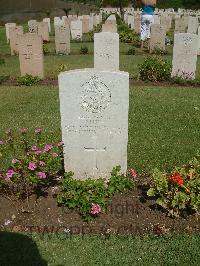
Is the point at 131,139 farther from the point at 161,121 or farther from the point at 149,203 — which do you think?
Answer: the point at 149,203

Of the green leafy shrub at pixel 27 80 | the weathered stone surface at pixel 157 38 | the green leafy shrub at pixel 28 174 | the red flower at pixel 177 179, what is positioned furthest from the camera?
the weathered stone surface at pixel 157 38

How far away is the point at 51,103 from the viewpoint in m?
9.55

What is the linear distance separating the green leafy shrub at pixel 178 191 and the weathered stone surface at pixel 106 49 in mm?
6589

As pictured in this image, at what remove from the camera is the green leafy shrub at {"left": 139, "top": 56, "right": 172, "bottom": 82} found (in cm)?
1171

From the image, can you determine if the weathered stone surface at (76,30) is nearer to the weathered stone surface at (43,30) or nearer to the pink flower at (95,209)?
the weathered stone surface at (43,30)

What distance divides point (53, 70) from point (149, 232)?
9.94 meters

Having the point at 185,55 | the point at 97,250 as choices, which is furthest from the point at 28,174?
the point at 185,55

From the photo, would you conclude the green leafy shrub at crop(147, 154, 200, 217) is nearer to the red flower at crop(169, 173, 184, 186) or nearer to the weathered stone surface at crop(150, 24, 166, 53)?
the red flower at crop(169, 173, 184, 186)

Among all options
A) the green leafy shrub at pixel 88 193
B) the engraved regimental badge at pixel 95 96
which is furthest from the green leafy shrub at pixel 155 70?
the engraved regimental badge at pixel 95 96

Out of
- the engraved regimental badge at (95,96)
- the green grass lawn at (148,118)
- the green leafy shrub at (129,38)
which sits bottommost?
the green grass lawn at (148,118)

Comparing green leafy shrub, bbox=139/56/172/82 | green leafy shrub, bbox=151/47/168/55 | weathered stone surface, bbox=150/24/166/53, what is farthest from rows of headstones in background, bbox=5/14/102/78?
green leafy shrub, bbox=151/47/168/55

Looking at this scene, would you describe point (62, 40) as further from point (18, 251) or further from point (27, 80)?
point (18, 251)

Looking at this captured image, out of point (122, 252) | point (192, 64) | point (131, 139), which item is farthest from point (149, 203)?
point (192, 64)

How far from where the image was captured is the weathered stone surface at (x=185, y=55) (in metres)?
11.1
